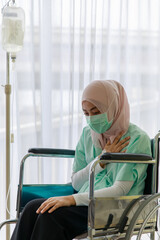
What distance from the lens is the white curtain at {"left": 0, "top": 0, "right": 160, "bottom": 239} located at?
8.71 ft

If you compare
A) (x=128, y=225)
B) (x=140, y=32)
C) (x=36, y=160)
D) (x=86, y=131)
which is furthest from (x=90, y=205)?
(x=140, y=32)

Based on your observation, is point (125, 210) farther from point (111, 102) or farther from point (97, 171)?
point (111, 102)

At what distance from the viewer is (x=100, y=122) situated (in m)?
1.83

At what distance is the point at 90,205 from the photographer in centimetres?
150

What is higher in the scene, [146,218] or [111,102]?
[111,102]

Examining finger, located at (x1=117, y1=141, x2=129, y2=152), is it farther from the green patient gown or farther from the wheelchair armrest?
the wheelchair armrest

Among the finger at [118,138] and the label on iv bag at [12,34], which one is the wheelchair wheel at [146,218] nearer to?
the finger at [118,138]

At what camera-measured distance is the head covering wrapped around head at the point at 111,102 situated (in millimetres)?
1820

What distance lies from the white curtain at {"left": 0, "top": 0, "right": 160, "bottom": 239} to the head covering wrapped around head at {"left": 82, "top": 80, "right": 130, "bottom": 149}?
890mm

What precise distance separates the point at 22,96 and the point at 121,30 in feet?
2.76

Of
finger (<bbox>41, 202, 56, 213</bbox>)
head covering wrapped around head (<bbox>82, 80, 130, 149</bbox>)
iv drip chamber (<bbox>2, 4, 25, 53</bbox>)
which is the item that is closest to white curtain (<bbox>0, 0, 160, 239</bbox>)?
iv drip chamber (<bbox>2, 4, 25, 53</bbox>)

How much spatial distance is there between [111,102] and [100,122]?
0.10 m

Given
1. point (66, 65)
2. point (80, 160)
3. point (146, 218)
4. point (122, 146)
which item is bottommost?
point (146, 218)

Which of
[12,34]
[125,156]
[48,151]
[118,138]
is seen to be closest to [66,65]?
[12,34]
